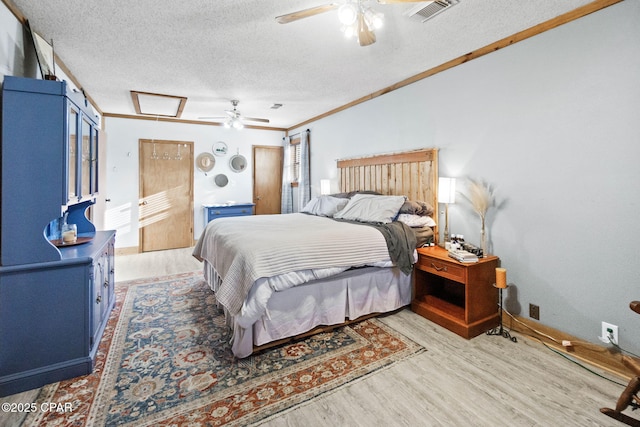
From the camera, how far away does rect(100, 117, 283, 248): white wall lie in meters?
5.32

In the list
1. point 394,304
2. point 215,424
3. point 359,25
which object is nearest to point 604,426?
point 394,304

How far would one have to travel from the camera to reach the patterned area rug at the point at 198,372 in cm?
164

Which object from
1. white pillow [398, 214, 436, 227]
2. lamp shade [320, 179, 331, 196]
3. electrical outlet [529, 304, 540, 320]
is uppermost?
lamp shade [320, 179, 331, 196]

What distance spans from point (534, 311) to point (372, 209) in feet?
5.59

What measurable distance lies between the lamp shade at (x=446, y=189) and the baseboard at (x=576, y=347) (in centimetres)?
115

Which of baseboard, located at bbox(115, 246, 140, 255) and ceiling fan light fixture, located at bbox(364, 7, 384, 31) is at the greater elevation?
ceiling fan light fixture, located at bbox(364, 7, 384, 31)

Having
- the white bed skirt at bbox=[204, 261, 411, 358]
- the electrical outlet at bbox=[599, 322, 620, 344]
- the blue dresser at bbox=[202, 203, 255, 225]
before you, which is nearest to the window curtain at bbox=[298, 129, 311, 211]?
the blue dresser at bbox=[202, 203, 255, 225]

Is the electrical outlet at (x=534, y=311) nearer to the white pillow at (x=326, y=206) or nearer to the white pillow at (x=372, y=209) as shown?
the white pillow at (x=372, y=209)

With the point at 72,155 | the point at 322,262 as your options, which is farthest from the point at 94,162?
the point at 322,262

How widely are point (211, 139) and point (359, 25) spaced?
4.90m

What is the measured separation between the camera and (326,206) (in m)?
4.16

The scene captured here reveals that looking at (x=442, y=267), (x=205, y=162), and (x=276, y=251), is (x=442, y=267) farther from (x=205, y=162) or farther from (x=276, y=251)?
(x=205, y=162)

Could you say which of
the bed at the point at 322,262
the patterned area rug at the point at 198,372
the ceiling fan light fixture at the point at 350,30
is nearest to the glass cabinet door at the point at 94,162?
the bed at the point at 322,262

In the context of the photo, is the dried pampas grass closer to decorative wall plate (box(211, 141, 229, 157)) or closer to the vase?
the vase
